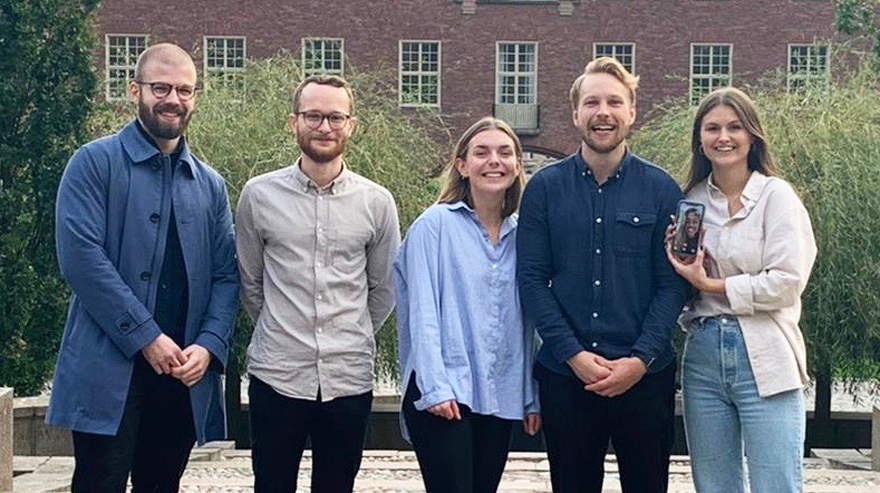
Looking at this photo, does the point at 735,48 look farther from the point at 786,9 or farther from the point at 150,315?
the point at 150,315

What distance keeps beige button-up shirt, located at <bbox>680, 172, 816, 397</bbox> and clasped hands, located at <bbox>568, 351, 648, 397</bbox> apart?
36 cm

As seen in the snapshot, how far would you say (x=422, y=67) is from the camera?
134 ft

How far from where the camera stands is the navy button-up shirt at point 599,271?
5.21m

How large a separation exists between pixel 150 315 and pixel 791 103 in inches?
497

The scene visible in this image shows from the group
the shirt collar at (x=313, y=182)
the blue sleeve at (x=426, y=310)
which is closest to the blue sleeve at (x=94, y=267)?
the shirt collar at (x=313, y=182)

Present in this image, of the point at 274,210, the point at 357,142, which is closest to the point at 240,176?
the point at 357,142

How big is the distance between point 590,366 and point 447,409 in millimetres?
549

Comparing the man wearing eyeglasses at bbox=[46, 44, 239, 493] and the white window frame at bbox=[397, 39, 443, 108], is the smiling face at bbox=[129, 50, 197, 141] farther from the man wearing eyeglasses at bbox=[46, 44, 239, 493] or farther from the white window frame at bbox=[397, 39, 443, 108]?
the white window frame at bbox=[397, 39, 443, 108]

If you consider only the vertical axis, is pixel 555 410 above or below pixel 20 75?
below

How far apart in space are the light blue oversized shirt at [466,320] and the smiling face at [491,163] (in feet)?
0.55

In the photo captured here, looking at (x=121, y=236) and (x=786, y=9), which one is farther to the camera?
(x=786, y=9)

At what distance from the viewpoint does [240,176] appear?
15625 mm

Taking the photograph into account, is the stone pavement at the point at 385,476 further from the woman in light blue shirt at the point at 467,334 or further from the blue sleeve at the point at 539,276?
the blue sleeve at the point at 539,276

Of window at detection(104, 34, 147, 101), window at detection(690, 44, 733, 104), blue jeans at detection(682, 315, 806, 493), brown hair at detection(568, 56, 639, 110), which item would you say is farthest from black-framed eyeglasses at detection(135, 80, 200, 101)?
window at detection(690, 44, 733, 104)
